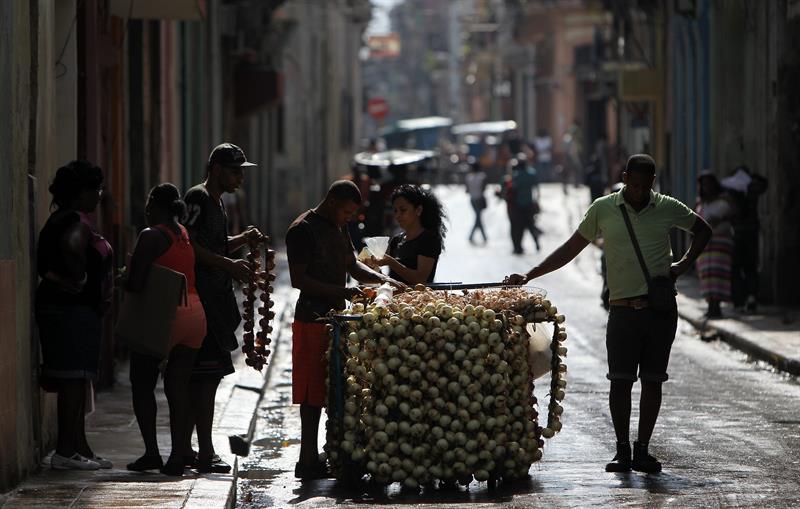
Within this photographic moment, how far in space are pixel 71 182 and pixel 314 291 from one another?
1.41m

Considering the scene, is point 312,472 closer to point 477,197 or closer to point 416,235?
point 416,235

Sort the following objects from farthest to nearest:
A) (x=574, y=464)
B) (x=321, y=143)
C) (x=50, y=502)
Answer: (x=321, y=143), (x=574, y=464), (x=50, y=502)

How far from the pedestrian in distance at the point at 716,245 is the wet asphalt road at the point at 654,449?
1.27 metres

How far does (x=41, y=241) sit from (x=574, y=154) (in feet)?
149

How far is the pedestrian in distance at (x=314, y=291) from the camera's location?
31.3 ft

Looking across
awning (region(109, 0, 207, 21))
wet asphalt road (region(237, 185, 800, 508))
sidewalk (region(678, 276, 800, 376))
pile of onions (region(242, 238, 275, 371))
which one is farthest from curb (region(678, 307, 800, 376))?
pile of onions (region(242, 238, 275, 371))

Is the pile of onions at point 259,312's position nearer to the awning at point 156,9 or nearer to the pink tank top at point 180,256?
the pink tank top at point 180,256

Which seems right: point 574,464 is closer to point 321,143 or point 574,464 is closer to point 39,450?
point 39,450

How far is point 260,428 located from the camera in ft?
40.2

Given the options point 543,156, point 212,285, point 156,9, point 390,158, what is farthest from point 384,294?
point 543,156

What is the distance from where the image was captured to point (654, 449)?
10438 mm

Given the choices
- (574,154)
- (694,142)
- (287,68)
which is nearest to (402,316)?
(694,142)

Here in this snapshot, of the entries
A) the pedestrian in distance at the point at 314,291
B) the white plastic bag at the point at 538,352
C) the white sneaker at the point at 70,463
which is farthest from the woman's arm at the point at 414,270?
the white sneaker at the point at 70,463

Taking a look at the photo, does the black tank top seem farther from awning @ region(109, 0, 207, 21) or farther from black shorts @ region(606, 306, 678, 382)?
awning @ region(109, 0, 207, 21)
